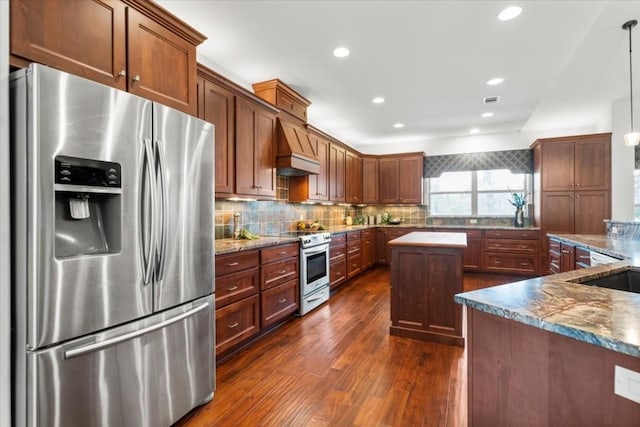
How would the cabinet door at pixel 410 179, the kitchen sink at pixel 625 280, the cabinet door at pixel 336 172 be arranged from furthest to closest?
the cabinet door at pixel 410 179 < the cabinet door at pixel 336 172 < the kitchen sink at pixel 625 280

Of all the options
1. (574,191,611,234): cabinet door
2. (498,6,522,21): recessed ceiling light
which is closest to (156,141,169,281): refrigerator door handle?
(498,6,522,21): recessed ceiling light

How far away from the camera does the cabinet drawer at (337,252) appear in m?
4.38

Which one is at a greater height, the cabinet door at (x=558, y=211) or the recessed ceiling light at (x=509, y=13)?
the recessed ceiling light at (x=509, y=13)

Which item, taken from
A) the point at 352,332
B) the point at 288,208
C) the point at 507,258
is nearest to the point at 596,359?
the point at 352,332

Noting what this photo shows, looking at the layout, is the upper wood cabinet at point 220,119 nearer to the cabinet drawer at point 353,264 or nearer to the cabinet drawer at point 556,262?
the cabinet drawer at point 353,264

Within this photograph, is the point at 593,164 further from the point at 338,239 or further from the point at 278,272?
the point at 278,272

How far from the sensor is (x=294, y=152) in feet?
12.0

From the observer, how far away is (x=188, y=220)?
1803mm

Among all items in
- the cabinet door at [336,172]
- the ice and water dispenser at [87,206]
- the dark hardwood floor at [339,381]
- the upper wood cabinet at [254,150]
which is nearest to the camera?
the ice and water dispenser at [87,206]

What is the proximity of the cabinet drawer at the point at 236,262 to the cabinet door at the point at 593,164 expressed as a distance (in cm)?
532

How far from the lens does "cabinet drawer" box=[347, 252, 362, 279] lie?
197 inches

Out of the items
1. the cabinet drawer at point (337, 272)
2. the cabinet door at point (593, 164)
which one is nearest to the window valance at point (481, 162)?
the cabinet door at point (593, 164)

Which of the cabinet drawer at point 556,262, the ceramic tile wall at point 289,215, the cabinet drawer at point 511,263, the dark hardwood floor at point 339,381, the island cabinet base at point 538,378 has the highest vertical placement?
the ceramic tile wall at point 289,215

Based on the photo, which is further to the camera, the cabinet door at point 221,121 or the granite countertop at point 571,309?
the cabinet door at point 221,121
